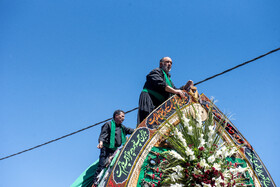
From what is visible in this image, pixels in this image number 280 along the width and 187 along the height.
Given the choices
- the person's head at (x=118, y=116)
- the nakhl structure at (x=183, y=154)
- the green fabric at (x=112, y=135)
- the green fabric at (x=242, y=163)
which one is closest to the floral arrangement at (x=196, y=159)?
the nakhl structure at (x=183, y=154)

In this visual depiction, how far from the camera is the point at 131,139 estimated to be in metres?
5.52

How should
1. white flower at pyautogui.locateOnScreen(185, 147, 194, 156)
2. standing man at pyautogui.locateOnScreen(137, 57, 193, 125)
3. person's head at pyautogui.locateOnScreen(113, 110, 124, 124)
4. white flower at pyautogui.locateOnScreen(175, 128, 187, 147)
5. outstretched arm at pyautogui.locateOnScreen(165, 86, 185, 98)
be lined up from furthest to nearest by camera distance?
person's head at pyautogui.locateOnScreen(113, 110, 124, 124)
standing man at pyautogui.locateOnScreen(137, 57, 193, 125)
outstretched arm at pyautogui.locateOnScreen(165, 86, 185, 98)
white flower at pyautogui.locateOnScreen(175, 128, 187, 147)
white flower at pyautogui.locateOnScreen(185, 147, 194, 156)

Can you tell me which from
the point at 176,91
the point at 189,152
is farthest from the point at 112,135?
the point at 189,152

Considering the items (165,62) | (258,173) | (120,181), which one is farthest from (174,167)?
(165,62)

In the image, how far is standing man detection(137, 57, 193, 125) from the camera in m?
6.40

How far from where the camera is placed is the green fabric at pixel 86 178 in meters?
6.41

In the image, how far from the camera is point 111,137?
650 centimetres

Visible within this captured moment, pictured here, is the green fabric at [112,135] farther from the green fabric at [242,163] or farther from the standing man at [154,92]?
the green fabric at [242,163]

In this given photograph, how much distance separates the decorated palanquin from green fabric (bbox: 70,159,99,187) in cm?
146

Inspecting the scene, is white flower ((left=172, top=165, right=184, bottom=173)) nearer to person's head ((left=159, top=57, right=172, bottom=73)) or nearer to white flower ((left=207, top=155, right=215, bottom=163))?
white flower ((left=207, top=155, right=215, bottom=163))

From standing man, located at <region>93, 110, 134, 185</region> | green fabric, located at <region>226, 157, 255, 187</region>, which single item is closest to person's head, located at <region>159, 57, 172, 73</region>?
standing man, located at <region>93, 110, 134, 185</region>

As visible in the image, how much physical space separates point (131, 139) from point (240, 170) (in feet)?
6.03

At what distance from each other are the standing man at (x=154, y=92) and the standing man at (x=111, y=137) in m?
0.53

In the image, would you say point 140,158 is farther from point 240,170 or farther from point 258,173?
point 258,173
